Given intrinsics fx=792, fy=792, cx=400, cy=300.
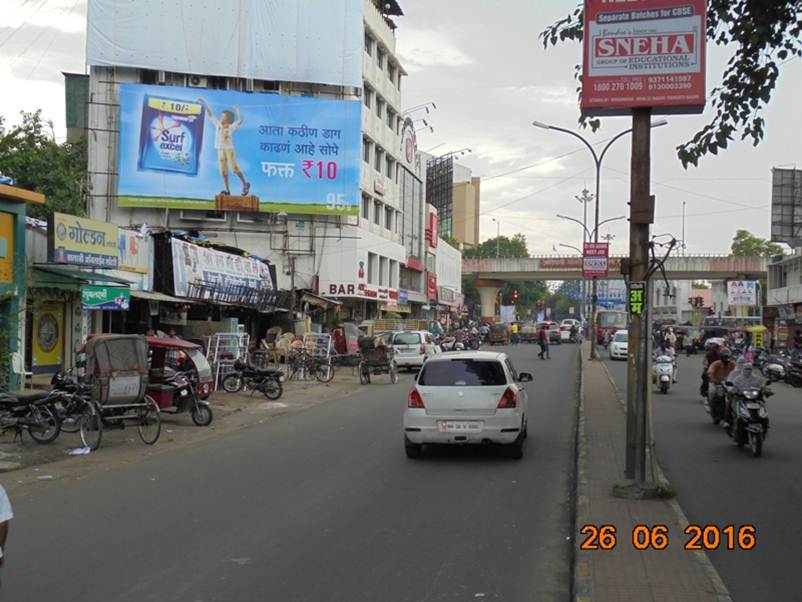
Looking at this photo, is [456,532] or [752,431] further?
[752,431]

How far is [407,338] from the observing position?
32500 mm

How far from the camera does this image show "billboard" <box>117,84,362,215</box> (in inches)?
1633

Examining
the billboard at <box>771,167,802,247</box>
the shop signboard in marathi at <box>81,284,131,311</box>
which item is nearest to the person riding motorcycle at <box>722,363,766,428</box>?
the shop signboard in marathi at <box>81,284,131,311</box>

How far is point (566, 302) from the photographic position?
192 m

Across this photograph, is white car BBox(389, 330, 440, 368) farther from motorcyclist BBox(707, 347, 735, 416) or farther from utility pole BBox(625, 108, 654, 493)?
utility pole BBox(625, 108, 654, 493)

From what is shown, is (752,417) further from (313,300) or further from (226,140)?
(226,140)

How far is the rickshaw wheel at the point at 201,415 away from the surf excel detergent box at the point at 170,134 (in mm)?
28414

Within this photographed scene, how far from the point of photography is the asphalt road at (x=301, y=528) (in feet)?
19.6

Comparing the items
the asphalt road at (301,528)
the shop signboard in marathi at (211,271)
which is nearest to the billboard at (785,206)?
the shop signboard in marathi at (211,271)

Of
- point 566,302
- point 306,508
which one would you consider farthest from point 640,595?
point 566,302

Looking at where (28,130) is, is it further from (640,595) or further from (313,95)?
(640,595)

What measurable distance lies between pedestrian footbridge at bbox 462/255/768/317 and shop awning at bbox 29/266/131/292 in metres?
50.5

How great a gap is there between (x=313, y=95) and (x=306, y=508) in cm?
3855

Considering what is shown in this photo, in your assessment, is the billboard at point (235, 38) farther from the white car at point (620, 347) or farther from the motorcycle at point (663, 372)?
the motorcycle at point (663, 372)
